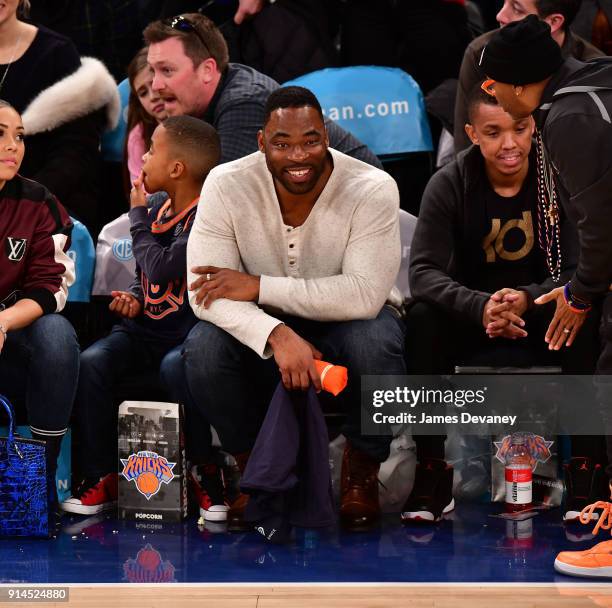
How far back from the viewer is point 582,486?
3.68m

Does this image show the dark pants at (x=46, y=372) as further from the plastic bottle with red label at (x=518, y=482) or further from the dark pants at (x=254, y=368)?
the plastic bottle with red label at (x=518, y=482)

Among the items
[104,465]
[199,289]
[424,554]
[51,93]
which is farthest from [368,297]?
[51,93]

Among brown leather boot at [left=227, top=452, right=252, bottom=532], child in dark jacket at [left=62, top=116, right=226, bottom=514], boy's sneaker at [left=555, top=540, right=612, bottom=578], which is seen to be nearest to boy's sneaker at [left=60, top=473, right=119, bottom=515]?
child in dark jacket at [left=62, top=116, right=226, bottom=514]

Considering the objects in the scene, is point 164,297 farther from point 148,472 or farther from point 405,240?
point 405,240

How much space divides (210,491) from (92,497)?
0.38 m

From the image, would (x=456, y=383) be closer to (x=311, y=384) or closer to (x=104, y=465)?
(x=311, y=384)

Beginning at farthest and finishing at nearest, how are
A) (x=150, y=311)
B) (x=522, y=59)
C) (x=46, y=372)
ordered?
(x=150, y=311), (x=46, y=372), (x=522, y=59)

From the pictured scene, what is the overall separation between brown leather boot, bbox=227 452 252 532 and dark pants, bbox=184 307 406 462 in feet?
0.11

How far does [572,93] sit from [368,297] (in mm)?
895

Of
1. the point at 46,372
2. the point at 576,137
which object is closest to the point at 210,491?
the point at 46,372

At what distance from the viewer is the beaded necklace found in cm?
382

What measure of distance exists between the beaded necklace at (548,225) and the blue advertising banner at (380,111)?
0.91 m

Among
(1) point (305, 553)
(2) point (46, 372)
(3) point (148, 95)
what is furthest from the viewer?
(3) point (148, 95)

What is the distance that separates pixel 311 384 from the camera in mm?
3486
